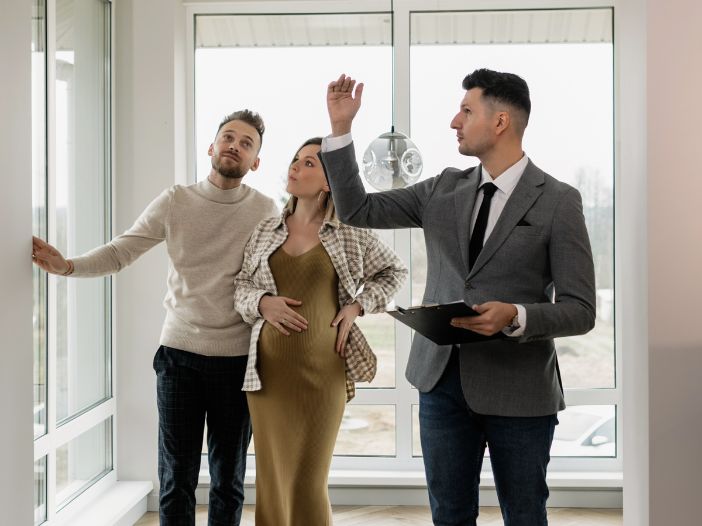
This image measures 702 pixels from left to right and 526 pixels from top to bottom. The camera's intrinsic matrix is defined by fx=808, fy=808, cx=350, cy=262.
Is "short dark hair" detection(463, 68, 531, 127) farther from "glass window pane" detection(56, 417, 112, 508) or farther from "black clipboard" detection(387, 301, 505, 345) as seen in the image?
"glass window pane" detection(56, 417, 112, 508)

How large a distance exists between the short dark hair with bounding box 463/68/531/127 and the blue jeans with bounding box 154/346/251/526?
49.6 inches

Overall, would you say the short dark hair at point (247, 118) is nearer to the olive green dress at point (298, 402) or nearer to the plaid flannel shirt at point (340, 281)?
the plaid flannel shirt at point (340, 281)

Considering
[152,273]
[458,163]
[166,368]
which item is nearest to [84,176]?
[152,273]

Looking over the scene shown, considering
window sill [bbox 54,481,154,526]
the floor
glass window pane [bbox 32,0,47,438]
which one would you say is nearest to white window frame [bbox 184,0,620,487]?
the floor

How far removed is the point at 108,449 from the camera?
12.0ft

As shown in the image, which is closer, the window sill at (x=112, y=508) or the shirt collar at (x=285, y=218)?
the shirt collar at (x=285, y=218)

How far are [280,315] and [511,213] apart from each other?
36.1 inches

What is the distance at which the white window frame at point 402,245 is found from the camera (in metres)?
3.83

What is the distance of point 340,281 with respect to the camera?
2.70 m

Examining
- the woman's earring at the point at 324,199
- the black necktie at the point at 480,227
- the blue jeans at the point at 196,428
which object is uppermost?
the woman's earring at the point at 324,199

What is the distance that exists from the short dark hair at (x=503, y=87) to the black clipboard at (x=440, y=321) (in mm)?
568

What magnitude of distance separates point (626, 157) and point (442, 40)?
1.72m

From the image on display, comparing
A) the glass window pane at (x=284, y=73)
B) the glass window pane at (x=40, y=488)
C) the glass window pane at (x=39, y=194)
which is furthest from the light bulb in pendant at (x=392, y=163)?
the glass window pane at (x=40, y=488)

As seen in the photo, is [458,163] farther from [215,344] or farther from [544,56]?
[215,344]
